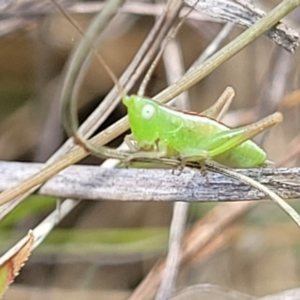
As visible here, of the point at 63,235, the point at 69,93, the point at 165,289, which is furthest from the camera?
the point at 63,235

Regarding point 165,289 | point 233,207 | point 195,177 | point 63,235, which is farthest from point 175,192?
point 63,235

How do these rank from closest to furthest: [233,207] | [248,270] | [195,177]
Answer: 1. [195,177]
2. [233,207]
3. [248,270]

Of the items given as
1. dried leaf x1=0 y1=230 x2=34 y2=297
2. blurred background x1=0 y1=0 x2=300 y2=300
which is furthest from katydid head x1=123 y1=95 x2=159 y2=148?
blurred background x1=0 y1=0 x2=300 y2=300

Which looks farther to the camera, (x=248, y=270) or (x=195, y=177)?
(x=248, y=270)

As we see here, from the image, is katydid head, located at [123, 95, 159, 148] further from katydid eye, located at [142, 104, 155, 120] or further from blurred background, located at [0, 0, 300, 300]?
blurred background, located at [0, 0, 300, 300]

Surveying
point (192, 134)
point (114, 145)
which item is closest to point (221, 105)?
point (192, 134)

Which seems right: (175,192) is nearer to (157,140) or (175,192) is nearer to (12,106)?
(157,140)

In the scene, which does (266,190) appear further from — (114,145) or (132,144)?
(114,145)
